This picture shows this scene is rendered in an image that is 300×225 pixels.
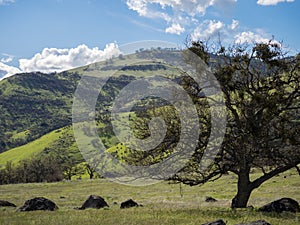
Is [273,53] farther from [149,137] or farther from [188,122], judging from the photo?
[149,137]

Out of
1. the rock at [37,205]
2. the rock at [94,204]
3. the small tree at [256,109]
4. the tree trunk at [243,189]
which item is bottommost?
the rock at [94,204]

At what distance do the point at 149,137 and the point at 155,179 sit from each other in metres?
3.33

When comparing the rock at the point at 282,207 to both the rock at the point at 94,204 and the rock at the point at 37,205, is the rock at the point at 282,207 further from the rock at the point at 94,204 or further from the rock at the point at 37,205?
the rock at the point at 37,205

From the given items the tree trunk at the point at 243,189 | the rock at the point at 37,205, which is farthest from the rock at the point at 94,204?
the tree trunk at the point at 243,189

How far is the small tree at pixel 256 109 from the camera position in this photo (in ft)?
74.1

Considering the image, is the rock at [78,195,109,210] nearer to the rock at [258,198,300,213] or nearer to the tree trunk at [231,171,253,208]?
the tree trunk at [231,171,253,208]

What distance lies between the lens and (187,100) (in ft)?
78.2

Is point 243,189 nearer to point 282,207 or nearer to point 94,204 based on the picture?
point 282,207

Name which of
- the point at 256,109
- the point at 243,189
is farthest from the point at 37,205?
the point at 256,109

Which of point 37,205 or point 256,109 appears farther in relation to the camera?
point 37,205

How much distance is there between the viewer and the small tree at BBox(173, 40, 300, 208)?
22578 mm

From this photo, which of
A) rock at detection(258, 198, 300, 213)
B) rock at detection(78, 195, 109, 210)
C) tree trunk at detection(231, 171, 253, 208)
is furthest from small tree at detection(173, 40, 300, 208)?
rock at detection(78, 195, 109, 210)

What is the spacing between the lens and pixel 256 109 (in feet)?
77.4

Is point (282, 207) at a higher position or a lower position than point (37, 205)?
higher
